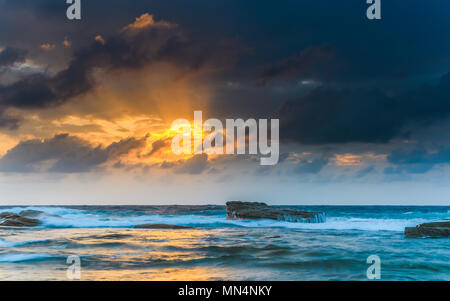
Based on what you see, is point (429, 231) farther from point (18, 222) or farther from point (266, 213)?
point (18, 222)

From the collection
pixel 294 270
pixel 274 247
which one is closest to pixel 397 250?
pixel 274 247

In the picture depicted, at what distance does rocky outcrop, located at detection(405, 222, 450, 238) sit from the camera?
Result: 21.0m

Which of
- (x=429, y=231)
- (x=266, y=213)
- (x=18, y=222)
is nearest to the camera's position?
(x=429, y=231)

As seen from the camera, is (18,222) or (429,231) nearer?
(429,231)

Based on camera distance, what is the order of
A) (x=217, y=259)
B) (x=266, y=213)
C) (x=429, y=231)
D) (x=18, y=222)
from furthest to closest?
1. (x=266, y=213)
2. (x=18, y=222)
3. (x=429, y=231)
4. (x=217, y=259)

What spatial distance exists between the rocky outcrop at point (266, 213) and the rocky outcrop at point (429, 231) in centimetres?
1131

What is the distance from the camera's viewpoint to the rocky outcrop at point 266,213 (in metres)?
32.7

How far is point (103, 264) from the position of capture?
12.4m

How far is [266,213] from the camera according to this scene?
3372cm

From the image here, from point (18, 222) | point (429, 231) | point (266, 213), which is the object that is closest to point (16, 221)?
point (18, 222)

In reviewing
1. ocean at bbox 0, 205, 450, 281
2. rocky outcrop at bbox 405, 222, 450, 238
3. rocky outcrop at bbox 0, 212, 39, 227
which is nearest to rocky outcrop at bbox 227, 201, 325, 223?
rocky outcrop at bbox 405, 222, 450, 238

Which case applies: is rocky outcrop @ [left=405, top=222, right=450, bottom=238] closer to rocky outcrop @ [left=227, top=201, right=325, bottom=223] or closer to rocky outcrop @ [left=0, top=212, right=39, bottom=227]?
rocky outcrop @ [left=227, top=201, right=325, bottom=223]

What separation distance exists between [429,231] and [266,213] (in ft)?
48.2

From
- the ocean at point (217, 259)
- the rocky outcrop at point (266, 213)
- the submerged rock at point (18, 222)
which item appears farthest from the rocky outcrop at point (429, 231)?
the submerged rock at point (18, 222)
